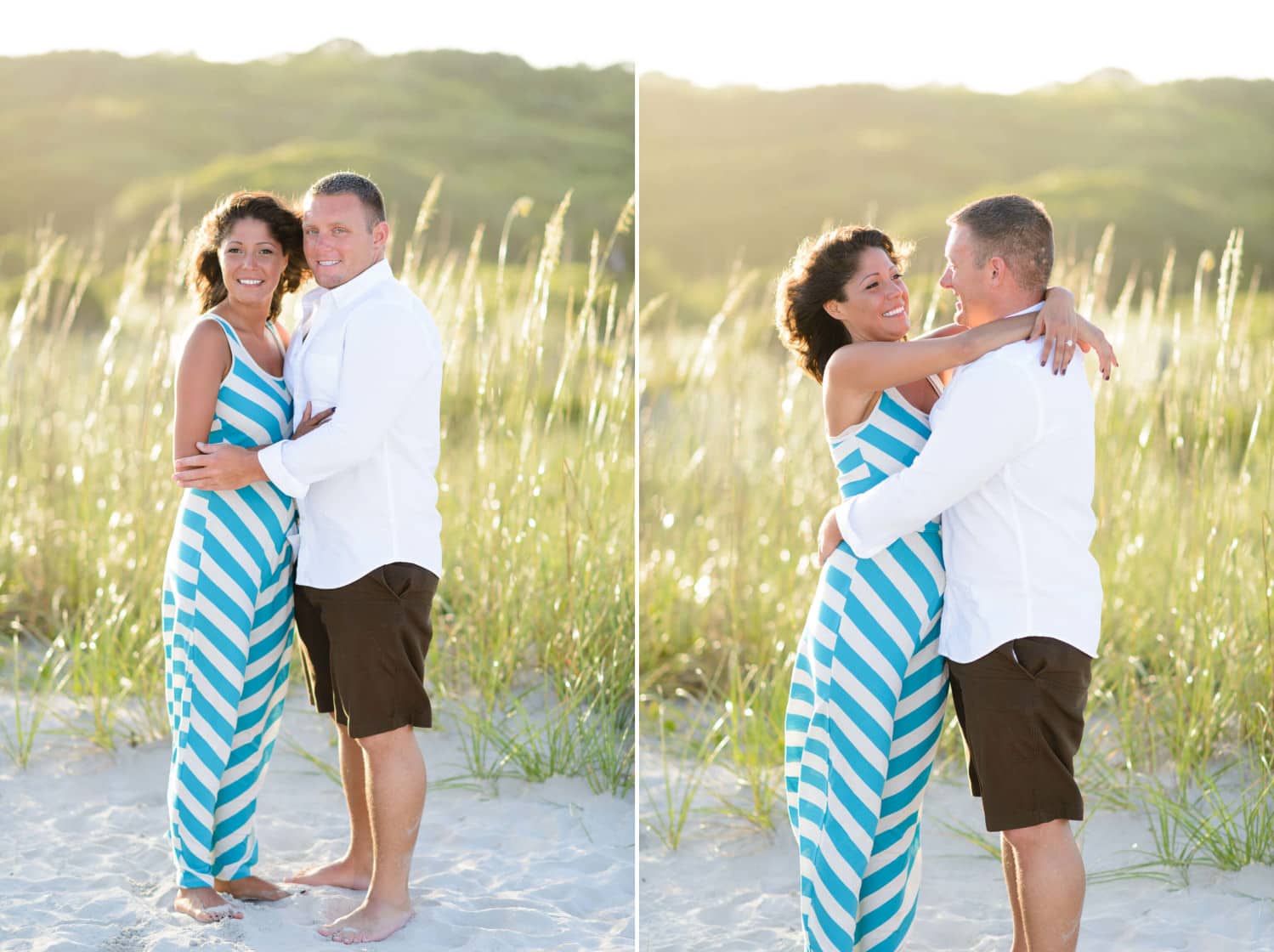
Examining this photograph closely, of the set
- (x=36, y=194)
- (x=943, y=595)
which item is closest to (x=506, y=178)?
(x=36, y=194)

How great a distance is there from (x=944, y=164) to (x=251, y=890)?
1215 inches

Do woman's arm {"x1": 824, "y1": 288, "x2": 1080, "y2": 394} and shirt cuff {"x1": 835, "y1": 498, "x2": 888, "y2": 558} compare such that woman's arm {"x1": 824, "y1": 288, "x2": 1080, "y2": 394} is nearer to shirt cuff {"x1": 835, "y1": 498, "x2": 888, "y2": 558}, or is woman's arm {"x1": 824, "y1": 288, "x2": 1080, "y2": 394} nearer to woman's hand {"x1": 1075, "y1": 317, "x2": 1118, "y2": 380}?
woman's hand {"x1": 1075, "y1": 317, "x2": 1118, "y2": 380}

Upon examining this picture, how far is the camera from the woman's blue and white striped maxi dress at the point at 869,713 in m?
2.53

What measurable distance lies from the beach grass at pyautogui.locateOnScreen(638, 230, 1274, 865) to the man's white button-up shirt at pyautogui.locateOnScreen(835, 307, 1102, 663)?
1273 millimetres

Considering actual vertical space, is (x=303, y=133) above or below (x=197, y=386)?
above

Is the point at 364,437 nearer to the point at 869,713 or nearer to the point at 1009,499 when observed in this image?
the point at 869,713

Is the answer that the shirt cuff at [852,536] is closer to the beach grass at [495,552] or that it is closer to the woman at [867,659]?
the woman at [867,659]

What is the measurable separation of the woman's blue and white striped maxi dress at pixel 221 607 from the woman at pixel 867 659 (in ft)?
4.23

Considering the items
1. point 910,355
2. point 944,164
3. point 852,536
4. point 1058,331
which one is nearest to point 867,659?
point 852,536

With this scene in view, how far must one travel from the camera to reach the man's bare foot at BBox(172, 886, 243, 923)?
10.0 ft

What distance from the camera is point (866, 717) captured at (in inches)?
99.8

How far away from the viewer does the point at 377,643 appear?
2.93 meters

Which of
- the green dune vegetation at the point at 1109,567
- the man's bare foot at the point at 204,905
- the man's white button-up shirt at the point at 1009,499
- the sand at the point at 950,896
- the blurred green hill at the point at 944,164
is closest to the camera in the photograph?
the man's white button-up shirt at the point at 1009,499

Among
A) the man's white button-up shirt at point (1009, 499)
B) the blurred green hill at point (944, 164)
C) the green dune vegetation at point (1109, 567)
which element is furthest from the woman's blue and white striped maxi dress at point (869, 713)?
the blurred green hill at point (944, 164)
